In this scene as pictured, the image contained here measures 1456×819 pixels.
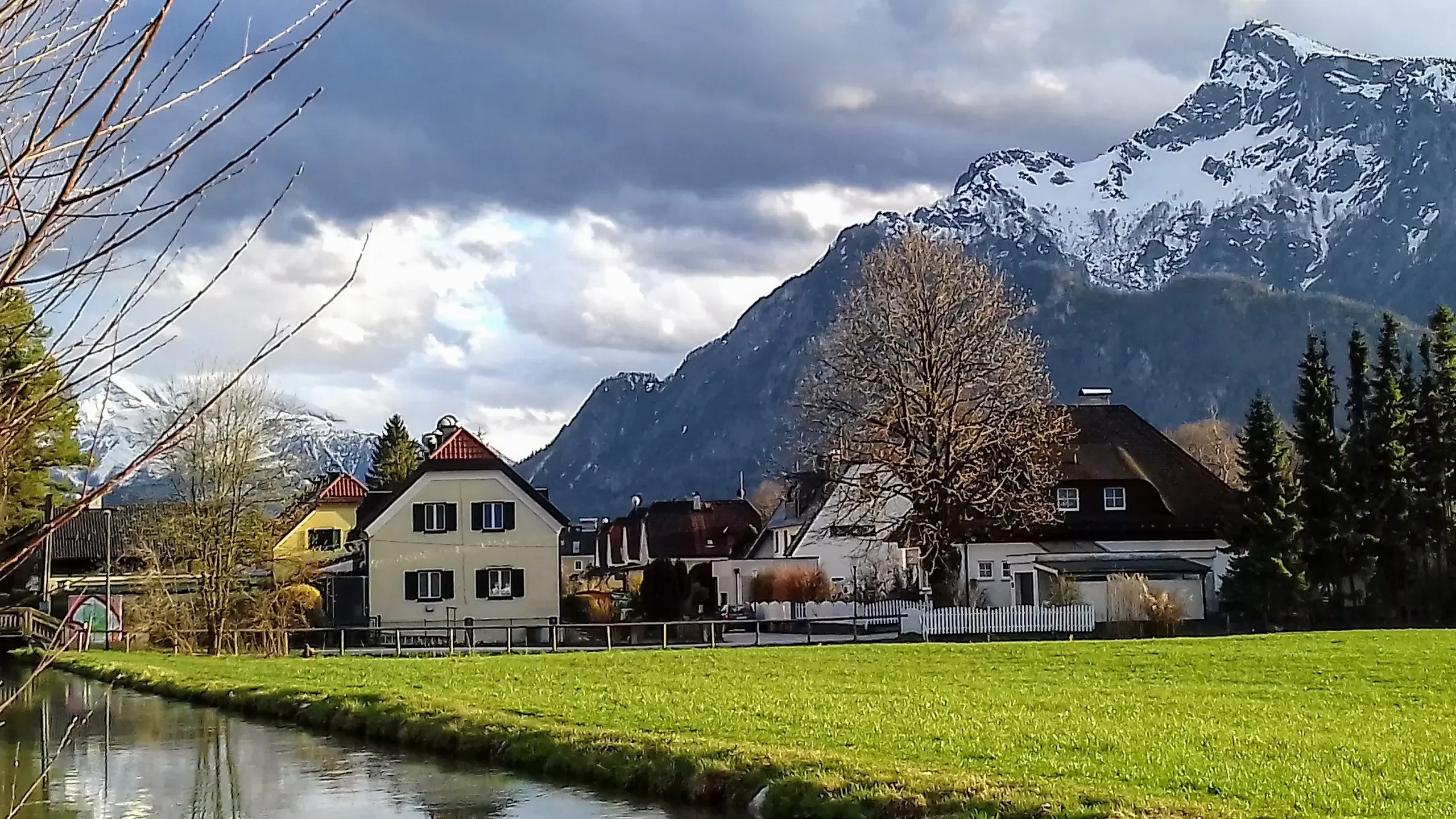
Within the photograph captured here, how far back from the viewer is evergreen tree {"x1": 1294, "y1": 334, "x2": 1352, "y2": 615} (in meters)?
48.4

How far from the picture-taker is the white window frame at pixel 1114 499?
55.1m

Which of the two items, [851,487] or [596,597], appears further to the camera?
[596,597]

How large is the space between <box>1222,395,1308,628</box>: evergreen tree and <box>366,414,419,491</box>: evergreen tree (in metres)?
52.8

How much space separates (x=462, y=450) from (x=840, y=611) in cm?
1427

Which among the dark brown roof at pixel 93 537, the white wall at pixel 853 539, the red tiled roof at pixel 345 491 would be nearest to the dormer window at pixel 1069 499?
the white wall at pixel 853 539

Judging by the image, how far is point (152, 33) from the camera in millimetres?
2602

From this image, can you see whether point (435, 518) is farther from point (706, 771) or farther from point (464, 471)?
point (706, 771)

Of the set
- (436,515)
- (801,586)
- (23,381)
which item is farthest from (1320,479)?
(23,381)

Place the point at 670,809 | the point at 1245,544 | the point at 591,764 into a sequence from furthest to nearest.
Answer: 1. the point at 1245,544
2. the point at 591,764
3. the point at 670,809

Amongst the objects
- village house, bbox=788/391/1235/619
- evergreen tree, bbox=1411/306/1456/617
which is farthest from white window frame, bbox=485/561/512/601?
evergreen tree, bbox=1411/306/1456/617

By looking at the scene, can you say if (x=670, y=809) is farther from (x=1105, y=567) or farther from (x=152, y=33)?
(x=1105, y=567)

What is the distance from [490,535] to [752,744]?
37.8 m

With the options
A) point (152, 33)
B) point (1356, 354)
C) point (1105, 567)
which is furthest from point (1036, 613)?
point (152, 33)

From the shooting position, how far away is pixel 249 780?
54.6ft
